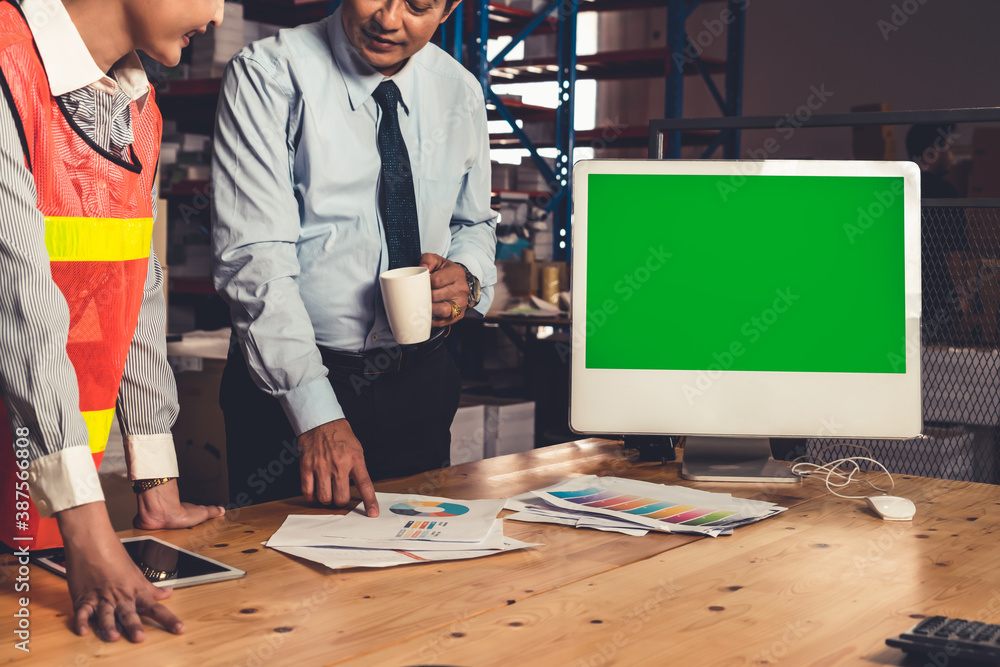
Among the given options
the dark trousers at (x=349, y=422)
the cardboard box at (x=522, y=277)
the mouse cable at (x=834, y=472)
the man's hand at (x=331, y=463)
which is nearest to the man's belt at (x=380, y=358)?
the dark trousers at (x=349, y=422)

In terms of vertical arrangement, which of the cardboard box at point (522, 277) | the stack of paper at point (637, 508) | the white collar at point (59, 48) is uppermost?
the white collar at point (59, 48)

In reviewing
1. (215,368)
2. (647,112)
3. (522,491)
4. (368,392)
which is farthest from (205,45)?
(647,112)

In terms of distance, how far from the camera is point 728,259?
4.73ft

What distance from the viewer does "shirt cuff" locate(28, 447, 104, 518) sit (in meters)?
0.79

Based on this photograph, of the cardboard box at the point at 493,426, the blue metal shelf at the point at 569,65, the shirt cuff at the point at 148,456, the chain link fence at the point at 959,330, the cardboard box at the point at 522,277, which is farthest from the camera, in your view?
the blue metal shelf at the point at 569,65

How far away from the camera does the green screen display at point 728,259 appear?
143cm

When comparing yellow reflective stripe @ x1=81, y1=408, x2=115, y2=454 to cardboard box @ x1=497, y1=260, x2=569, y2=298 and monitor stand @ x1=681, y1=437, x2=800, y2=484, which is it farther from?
cardboard box @ x1=497, y1=260, x2=569, y2=298

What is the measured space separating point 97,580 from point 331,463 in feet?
1.48

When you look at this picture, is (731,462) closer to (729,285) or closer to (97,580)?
(729,285)

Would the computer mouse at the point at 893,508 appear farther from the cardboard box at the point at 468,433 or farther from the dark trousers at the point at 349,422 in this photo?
the cardboard box at the point at 468,433

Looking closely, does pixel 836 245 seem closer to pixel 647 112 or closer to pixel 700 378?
pixel 700 378

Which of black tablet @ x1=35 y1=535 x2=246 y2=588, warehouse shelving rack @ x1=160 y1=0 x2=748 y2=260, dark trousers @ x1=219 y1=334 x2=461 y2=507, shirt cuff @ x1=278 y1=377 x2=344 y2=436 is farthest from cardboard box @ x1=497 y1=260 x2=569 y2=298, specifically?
black tablet @ x1=35 y1=535 x2=246 y2=588

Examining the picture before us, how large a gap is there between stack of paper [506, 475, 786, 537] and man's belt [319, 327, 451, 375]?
0.34 metres

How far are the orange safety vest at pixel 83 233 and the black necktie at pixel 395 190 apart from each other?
494 millimetres
